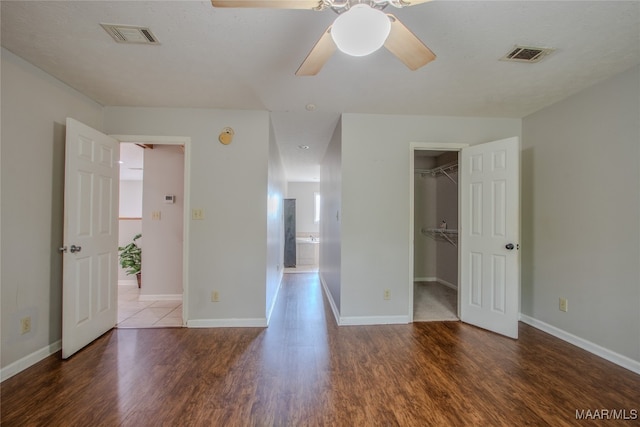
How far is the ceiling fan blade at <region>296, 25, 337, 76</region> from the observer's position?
1334mm

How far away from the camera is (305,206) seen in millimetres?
7605

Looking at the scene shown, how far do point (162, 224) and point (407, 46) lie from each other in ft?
11.9

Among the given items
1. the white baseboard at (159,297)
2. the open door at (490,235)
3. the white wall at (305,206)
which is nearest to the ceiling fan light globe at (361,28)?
the open door at (490,235)

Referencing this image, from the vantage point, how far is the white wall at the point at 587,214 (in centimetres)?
205

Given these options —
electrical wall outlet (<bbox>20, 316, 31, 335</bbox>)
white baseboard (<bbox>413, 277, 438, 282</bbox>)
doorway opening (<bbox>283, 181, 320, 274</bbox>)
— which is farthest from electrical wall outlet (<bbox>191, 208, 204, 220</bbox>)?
white baseboard (<bbox>413, 277, 438, 282</bbox>)

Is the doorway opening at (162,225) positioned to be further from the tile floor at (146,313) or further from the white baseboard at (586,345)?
the white baseboard at (586,345)

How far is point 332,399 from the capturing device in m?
1.68

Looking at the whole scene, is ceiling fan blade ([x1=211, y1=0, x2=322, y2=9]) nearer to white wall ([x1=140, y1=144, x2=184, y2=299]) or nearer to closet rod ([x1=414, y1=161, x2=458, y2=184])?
white wall ([x1=140, y1=144, x2=184, y2=299])

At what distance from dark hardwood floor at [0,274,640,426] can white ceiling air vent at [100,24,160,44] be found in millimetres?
2300

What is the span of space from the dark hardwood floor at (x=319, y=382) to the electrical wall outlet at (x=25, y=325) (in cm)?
29

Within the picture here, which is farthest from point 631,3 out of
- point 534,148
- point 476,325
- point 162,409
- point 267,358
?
point 162,409

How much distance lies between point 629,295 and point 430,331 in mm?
1528

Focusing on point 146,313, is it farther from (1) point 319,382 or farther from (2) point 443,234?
(2) point 443,234

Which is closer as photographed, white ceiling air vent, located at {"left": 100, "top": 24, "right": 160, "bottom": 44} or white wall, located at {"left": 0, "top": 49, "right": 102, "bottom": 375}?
white ceiling air vent, located at {"left": 100, "top": 24, "right": 160, "bottom": 44}
